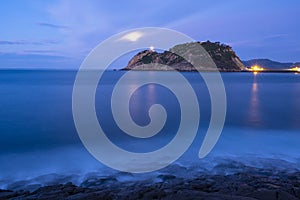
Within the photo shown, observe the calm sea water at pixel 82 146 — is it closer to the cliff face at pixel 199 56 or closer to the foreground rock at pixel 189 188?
the foreground rock at pixel 189 188

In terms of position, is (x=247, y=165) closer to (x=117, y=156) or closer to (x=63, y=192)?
(x=117, y=156)

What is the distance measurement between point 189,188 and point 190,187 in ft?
0.16

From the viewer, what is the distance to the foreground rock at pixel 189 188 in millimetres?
4141

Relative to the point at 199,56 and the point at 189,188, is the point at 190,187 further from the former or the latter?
Answer: the point at 199,56

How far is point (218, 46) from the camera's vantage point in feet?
485

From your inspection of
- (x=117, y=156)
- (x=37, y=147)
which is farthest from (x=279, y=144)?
(x=37, y=147)

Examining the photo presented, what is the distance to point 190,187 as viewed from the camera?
483 cm

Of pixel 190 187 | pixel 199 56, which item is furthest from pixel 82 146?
pixel 199 56

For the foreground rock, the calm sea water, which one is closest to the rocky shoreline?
the foreground rock

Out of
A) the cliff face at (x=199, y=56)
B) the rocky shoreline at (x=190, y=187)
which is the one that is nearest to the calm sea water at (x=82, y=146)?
the rocky shoreline at (x=190, y=187)

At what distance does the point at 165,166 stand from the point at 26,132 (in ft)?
19.8

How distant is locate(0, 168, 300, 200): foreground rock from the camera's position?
→ 4.14 metres

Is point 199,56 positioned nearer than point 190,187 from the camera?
No

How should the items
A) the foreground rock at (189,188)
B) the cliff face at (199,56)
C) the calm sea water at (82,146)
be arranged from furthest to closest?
the cliff face at (199,56)
the calm sea water at (82,146)
the foreground rock at (189,188)
